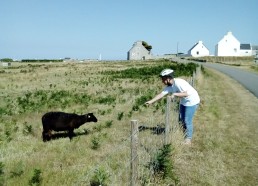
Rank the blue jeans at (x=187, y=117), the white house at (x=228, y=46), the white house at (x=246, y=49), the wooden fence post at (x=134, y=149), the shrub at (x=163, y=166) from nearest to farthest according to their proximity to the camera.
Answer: the wooden fence post at (x=134, y=149)
the shrub at (x=163, y=166)
the blue jeans at (x=187, y=117)
the white house at (x=228, y=46)
the white house at (x=246, y=49)

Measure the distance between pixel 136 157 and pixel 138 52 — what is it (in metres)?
130

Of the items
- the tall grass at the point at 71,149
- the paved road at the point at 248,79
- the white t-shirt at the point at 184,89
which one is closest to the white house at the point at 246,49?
the paved road at the point at 248,79

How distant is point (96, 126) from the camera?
507 inches

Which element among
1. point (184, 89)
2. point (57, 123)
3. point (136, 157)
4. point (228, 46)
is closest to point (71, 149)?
point (57, 123)

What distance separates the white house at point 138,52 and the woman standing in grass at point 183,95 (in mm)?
124918

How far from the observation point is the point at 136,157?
6230 mm

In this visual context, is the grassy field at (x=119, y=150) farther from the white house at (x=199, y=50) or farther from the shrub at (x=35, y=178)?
the white house at (x=199, y=50)

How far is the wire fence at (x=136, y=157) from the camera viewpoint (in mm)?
6184

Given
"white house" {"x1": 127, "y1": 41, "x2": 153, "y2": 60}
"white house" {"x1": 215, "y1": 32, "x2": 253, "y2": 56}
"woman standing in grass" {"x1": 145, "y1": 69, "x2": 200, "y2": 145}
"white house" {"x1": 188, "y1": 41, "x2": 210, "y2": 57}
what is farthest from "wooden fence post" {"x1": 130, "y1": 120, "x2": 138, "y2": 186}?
"white house" {"x1": 188, "y1": 41, "x2": 210, "y2": 57}

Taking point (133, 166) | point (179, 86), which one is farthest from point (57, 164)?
point (179, 86)

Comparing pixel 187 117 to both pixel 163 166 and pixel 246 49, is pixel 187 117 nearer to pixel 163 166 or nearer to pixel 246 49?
pixel 163 166

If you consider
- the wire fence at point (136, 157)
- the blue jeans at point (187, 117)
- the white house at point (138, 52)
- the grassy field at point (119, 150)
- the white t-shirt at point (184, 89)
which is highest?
the white house at point (138, 52)

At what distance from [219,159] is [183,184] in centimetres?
203

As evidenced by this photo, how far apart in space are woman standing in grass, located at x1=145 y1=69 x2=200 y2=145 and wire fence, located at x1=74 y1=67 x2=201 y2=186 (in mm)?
289
